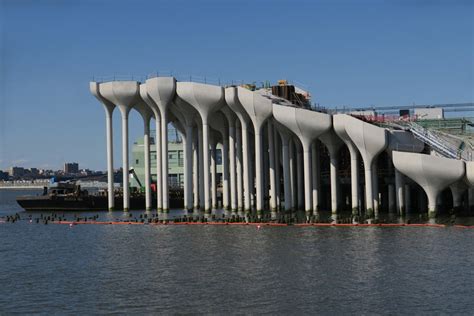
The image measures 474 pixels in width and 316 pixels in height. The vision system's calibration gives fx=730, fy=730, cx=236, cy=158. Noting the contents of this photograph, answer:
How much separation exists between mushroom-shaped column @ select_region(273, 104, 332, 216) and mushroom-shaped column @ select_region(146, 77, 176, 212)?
14846 millimetres

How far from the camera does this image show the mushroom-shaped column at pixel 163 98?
93438 mm

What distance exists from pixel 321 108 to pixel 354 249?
5100cm

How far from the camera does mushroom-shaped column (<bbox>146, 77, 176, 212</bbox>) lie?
9344cm

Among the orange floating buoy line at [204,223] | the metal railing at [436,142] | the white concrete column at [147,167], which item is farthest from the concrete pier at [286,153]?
the orange floating buoy line at [204,223]

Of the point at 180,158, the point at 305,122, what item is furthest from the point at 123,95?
the point at 180,158

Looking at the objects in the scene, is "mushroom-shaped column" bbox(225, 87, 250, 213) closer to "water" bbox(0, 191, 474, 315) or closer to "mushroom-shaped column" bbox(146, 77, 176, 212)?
"mushroom-shaped column" bbox(146, 77, 176, 212)

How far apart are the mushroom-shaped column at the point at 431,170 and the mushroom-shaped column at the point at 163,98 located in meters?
31.3

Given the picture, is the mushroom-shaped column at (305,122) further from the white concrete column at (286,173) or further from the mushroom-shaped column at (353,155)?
the white concrete column at (286,173)

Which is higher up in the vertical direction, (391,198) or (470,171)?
(470,171)

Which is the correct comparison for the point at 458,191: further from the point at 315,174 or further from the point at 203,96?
the point at 203,96

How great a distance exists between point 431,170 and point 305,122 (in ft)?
55.6

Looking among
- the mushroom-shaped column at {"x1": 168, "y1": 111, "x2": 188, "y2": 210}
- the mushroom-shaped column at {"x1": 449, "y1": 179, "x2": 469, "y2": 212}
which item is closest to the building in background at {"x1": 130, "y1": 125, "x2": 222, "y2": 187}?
the mushroom-shaped column at {"x1": 168, "y1": 111, "x2": 188, "y2": 210}

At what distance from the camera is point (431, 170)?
242ft

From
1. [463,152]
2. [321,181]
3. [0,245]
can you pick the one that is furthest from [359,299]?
[321,181]
